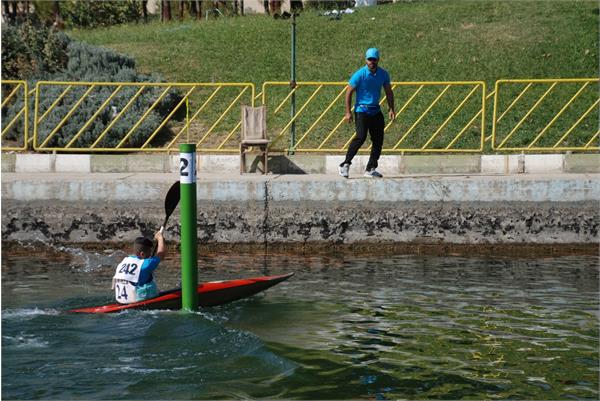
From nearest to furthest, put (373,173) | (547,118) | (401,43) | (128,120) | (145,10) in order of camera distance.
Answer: (373,173) → (547,118) → (128,120) → (401,43) → (145,10)

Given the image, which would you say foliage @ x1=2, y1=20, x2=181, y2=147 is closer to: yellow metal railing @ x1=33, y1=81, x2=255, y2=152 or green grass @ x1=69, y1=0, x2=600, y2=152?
yellow metal railing @ x1=33, y1=81, x2=255, y2=152

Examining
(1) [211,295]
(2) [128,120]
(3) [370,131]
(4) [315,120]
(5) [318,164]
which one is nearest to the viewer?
(1) [211,295]

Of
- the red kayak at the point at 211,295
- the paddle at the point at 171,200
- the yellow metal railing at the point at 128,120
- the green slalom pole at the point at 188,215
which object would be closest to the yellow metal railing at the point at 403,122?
the yellow metal railing at the point at 128,120

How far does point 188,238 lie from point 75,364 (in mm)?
1635

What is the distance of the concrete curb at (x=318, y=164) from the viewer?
1648 centimetres

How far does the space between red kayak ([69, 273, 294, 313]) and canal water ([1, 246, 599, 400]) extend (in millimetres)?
118

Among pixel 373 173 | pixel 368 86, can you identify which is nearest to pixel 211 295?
pixel 373 173

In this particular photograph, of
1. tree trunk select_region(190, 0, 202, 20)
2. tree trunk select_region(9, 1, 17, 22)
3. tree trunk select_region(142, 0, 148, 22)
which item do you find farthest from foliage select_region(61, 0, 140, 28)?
tree trunk select_region(190, 0, 202, 20)

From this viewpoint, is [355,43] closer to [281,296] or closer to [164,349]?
[281,296]

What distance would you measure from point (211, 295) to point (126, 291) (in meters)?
0.94

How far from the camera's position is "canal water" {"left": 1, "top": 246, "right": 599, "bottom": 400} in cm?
833

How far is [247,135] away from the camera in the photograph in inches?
647

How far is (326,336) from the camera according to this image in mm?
10055

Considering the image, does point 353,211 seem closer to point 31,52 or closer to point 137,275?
point 137,275
